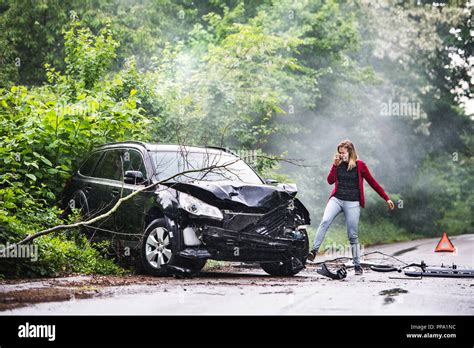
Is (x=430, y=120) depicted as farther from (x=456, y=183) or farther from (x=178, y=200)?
(x=178, y=200)

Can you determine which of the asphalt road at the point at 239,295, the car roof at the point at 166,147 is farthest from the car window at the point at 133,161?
the asphalt road at the point at 239,295

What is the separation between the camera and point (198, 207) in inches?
439

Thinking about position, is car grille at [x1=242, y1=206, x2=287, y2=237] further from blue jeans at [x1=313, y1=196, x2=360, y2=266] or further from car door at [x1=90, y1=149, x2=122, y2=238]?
car door at [x1=90, y1=149, x2=122, y2=238]

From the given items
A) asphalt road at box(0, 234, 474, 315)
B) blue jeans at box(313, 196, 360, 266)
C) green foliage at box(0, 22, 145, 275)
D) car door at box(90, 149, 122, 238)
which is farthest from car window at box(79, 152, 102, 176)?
blue jeans at box(313, 196, 360, 266)

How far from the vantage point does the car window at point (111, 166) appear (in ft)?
42.9

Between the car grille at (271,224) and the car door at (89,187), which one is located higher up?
the car door at (89,187)

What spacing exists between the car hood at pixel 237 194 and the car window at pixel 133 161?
0.97 meters

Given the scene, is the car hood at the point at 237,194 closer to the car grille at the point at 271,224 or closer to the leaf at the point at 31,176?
the car grille at the point at 271,224

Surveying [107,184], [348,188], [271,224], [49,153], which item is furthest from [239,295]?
[49,153]

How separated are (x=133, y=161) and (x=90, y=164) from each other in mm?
1566

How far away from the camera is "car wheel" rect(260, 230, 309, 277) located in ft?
40.3

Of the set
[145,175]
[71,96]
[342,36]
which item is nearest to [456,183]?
[342,36]

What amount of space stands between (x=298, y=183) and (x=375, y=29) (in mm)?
9617

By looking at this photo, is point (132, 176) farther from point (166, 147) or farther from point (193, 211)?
point (193, 211)
